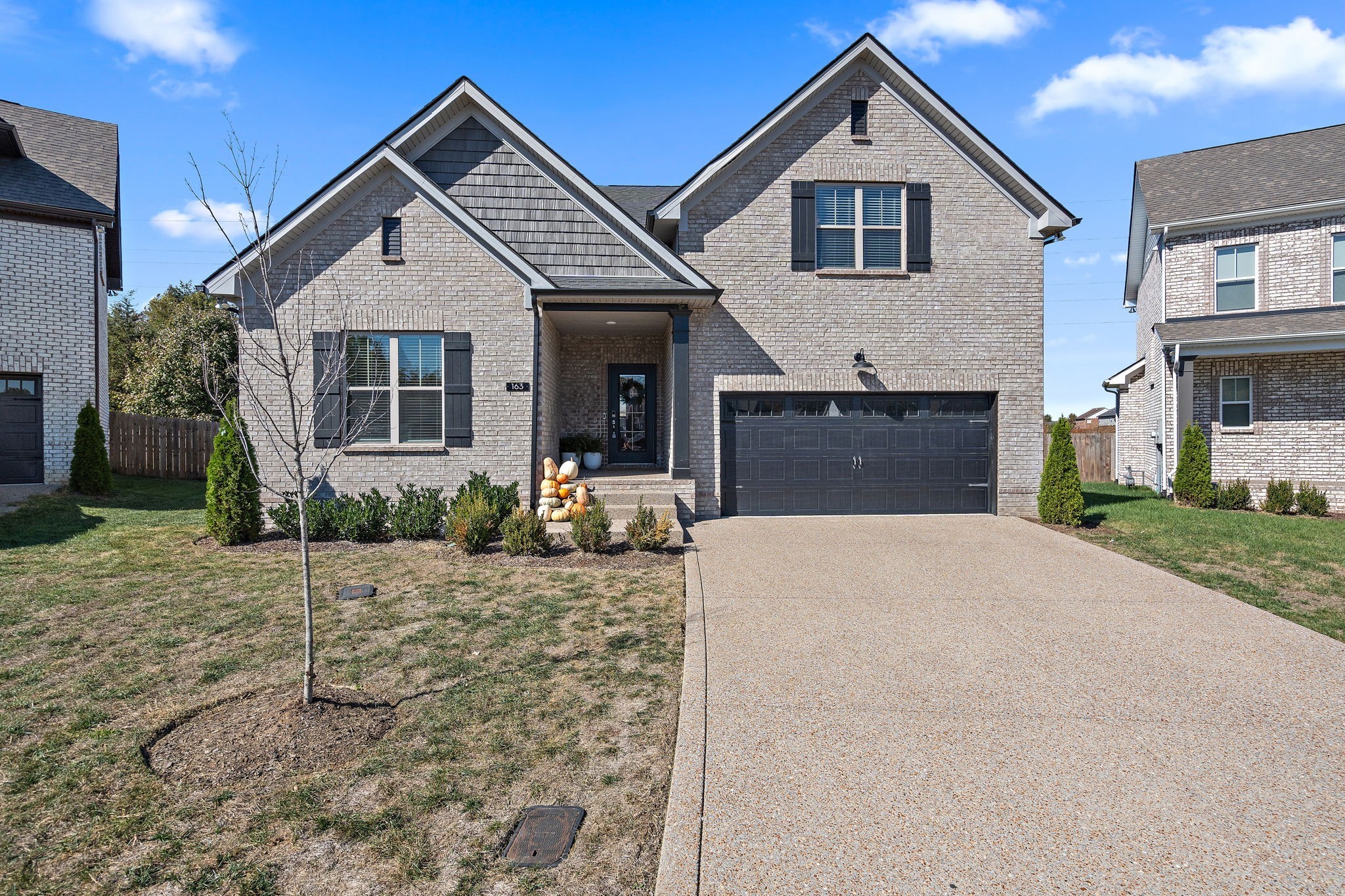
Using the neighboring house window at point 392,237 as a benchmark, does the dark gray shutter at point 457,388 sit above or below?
below

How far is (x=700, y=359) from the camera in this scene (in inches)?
480

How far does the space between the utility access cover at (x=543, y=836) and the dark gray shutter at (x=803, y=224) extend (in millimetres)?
10631

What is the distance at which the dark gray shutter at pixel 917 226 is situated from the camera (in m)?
12.3

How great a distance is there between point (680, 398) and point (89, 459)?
11806mm

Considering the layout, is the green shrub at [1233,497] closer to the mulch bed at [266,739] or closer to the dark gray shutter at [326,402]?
the mulch bed at [266,739]

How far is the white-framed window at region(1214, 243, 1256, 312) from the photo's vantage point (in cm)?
1564

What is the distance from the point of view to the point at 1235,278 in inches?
623

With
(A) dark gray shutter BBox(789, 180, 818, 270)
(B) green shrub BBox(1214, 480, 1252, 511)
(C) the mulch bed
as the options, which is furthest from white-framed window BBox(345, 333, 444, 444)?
(B) green shrub BBox(1214, 480, 1252, 511)

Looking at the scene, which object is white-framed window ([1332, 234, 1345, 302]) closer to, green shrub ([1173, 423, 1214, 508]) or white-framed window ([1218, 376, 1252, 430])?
white-framed window ([1218, 376, 1252, 430])

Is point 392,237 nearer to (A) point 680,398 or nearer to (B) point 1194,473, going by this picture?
(A) point 680,398

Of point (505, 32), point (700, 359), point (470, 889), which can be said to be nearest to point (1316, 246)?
point (700, 359)

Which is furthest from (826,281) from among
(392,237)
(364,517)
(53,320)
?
(53,320)

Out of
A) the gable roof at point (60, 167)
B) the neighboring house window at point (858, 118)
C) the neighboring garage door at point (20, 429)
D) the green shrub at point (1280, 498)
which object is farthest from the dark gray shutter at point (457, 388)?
the green shrub at point (1280, 498)

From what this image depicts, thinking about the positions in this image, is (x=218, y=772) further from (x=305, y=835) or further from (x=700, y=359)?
(x=700, y=359)
